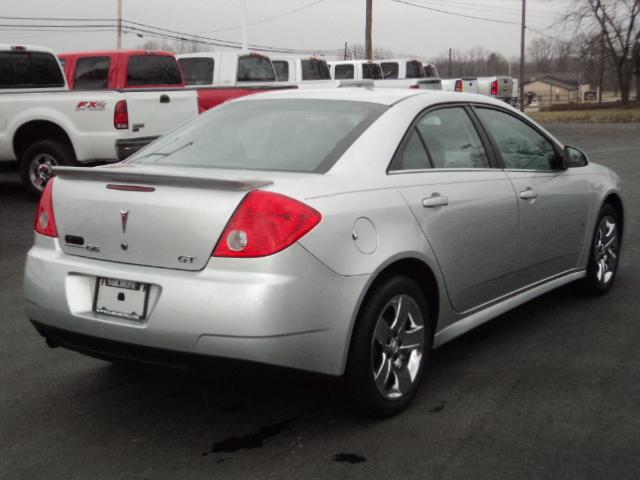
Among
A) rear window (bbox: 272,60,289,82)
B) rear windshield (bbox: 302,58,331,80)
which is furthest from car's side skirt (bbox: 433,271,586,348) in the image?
rear windshield (bbox: 302,58,331,80)

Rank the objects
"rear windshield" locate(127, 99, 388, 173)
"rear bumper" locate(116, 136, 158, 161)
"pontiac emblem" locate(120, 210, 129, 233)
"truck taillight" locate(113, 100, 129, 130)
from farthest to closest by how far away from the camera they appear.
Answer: "truck taillight" locate(113, 100, 129, 130)
"rear bumper" locate(116, 136, 158, 161)
"rear windshield" locate(127, 99, 388, 173)
"pontiac emblem" locate(120, 210, 129, 233)

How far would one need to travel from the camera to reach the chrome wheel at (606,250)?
6367 mm

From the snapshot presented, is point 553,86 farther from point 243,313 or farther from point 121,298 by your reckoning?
point 243,313

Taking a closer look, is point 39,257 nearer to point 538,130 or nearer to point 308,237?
point 308,237

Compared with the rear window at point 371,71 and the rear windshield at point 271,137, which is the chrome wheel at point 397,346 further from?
the rear window at point 371,71

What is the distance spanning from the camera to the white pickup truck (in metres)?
11.9

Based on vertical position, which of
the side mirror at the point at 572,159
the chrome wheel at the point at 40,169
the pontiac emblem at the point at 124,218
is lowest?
the chrome wheel at the point at 40,169

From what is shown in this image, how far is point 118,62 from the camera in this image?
48.5 feet

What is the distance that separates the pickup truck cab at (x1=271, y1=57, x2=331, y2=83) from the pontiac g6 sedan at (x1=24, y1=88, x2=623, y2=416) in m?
19.1

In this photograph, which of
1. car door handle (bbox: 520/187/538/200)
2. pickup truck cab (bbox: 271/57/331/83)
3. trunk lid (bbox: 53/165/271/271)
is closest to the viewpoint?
trunk lid (bbox: 53/165/271/271)

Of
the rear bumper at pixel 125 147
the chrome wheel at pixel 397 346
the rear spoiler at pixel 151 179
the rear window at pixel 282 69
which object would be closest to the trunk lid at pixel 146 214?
the rear spoiler at pixel 151 179

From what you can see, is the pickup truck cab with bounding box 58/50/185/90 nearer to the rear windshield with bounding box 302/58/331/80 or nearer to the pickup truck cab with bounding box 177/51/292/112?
the pickup truck cab with bounding box 177/51/292/112

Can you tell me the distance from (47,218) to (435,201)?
6.28ft

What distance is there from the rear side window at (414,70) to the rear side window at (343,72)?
1979 mm
